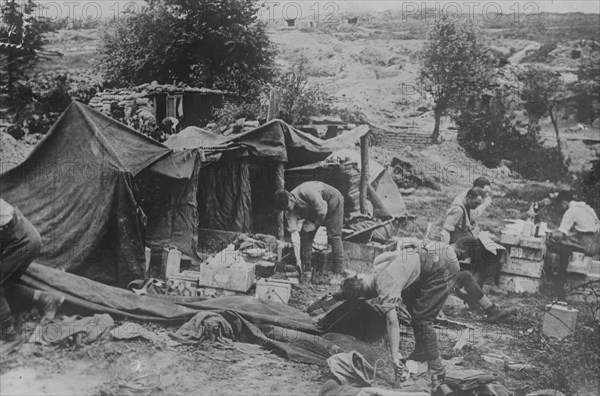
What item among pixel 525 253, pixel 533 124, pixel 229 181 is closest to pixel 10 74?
pixel 229 181

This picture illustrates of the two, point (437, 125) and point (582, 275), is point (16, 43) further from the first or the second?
point (582, 275)

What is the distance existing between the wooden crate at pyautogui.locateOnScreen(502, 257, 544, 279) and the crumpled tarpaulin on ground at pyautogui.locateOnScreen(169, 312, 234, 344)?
3557 millimetres

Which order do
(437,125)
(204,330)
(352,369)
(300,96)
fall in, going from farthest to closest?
(300,96)
(437,125)
(204,330)
(352,369)

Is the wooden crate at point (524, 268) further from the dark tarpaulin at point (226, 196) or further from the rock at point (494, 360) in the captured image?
the dark tarpaulin at point (226, 196)

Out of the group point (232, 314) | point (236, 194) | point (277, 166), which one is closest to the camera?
point (232, 314)

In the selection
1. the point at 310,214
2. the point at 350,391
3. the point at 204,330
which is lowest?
the point at 350,391

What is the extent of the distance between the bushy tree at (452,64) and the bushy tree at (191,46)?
6.86ft

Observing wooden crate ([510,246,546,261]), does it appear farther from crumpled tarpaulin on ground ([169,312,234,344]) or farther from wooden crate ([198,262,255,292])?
crumpled tarpaulin on ground ([169,312,234,344])

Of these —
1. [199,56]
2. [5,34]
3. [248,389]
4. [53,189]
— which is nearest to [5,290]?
[53,189]

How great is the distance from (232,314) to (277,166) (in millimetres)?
2701

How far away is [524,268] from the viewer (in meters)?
7.06

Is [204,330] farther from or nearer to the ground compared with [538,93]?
nearer to the ground

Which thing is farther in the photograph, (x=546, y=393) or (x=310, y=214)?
(x=310, y=214)

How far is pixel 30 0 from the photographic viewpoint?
6859 mm
